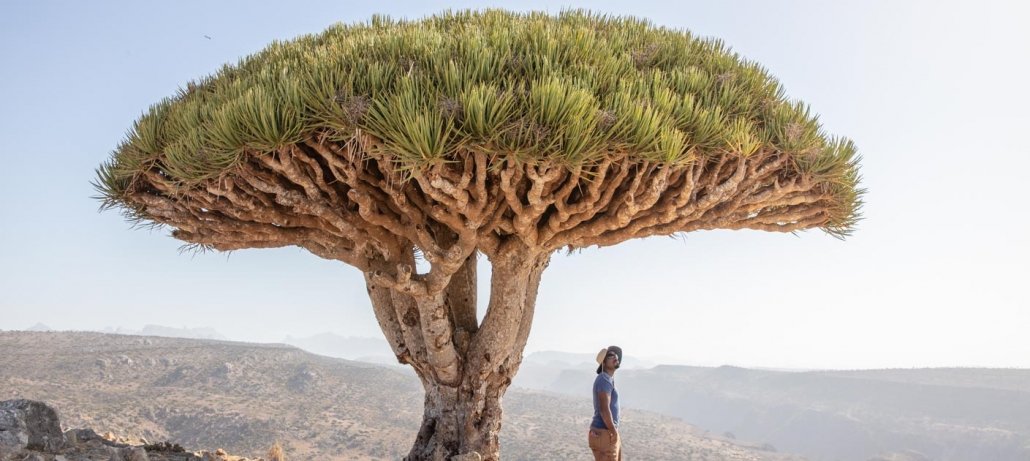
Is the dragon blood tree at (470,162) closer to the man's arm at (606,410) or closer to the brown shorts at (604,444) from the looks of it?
the man's arm at (606,410)

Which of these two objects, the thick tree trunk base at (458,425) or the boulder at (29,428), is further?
the thick tree trunk base at (458,425)

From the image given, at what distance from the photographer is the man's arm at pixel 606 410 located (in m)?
Result: 5.57

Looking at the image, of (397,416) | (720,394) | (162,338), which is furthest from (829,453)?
(162,338)

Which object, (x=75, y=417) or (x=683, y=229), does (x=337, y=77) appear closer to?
(x=683, y=229)

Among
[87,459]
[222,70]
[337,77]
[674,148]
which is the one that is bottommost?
[87,459]

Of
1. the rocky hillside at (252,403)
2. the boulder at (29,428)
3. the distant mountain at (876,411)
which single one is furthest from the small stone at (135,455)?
the distant mountain at (876,411)

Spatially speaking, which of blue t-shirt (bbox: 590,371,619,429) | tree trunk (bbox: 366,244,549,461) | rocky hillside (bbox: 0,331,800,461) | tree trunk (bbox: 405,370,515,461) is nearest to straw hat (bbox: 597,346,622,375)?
blue t-shirt (bbox: 590,371,619,429)

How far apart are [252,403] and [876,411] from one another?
4715cm

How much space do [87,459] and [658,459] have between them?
19.6 metres

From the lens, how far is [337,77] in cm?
505

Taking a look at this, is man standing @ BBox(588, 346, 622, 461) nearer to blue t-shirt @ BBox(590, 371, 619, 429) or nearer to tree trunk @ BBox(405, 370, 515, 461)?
blue t-shirt @ BBox(590, 371, 619, 429)

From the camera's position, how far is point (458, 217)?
575cm

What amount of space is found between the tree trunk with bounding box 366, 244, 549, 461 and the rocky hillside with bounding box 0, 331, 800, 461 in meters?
12.1

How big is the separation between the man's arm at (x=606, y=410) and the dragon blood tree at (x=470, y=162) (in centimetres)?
158
